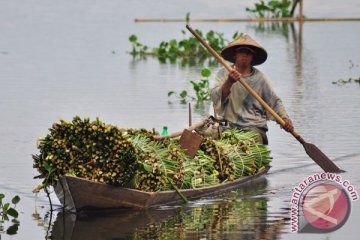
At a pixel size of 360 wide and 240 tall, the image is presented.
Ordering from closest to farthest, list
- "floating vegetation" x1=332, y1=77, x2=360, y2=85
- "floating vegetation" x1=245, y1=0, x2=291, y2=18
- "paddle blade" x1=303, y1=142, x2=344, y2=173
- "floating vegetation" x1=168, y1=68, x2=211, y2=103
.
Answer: "paddle blade" x1=303, y1=142, x2=344, y2=173, "floating vegetation" x1=168, y1=68, x2=211, y2=103, "floating vegetation" x1=332, y1=77, x2=360, y2=85, "floating vegetation" x1=245, y1=0, x2=291, y2=18

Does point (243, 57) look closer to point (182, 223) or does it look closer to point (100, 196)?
point (182, 223)

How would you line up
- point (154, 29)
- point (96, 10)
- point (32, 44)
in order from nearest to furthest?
point (32, 44), point (154, 29), point (96, 10)

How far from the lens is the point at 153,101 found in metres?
22.1

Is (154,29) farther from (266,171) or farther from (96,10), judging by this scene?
(266,171)

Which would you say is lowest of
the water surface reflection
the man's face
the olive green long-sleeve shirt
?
the water surface reflection

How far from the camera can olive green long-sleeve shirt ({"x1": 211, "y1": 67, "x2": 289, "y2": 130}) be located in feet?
49.9

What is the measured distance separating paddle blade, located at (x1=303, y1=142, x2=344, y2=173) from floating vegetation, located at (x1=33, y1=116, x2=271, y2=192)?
1.12 metres

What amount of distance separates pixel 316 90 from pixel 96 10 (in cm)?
2736

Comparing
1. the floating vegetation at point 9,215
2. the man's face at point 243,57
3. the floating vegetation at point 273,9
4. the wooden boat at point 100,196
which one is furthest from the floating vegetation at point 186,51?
the floating vegetation at point 9,215

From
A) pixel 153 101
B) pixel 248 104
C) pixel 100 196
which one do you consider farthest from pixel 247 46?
pixel 153 101

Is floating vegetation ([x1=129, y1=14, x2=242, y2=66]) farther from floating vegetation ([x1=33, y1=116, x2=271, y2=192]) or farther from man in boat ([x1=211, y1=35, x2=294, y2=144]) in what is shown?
floating vegetation ([x1=33, y1=116, x2=271, y2=192])

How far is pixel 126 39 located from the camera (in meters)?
36.5

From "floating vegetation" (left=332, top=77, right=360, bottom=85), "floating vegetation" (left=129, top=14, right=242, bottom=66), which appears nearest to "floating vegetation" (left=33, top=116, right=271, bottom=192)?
"floating vegetation" (left=332, top=77, right=360, bottom=85)

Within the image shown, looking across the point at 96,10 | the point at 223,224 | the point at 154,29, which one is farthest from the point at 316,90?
the point at 96,10
